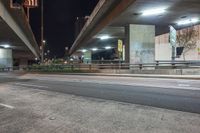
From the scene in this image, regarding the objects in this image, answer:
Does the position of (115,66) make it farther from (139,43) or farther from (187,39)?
(187,39)

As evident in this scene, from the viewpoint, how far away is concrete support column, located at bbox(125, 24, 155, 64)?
3066cm

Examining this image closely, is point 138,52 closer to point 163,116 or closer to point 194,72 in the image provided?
point 194,72

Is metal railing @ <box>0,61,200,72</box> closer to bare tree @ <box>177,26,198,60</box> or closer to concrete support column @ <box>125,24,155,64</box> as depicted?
concrete support column @ <box>125,24,155,64</box>

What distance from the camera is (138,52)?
102 feet

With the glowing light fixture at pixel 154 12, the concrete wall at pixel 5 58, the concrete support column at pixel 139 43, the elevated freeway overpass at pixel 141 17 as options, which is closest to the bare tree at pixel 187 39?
the elevated freeway overpass at pixel 141 17

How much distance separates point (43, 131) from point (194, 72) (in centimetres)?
2164

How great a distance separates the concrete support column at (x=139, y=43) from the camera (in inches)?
1207

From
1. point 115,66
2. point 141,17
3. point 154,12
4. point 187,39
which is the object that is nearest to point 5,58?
point 115,66

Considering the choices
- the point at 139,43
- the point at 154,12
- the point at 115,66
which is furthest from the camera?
the point at 115,66

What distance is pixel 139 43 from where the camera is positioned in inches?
1217

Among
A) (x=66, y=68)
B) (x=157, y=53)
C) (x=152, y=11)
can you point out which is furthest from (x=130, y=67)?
(x=157, y=53)

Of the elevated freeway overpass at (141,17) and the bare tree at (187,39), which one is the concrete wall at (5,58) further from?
the bare tree at (187,39)

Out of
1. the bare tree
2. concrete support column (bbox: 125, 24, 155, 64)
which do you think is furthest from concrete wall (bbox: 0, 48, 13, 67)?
concrete support column (bbox: 125, 24, 155, 64)

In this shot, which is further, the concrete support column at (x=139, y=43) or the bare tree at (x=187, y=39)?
the bare tree at (x=187, y=39)
